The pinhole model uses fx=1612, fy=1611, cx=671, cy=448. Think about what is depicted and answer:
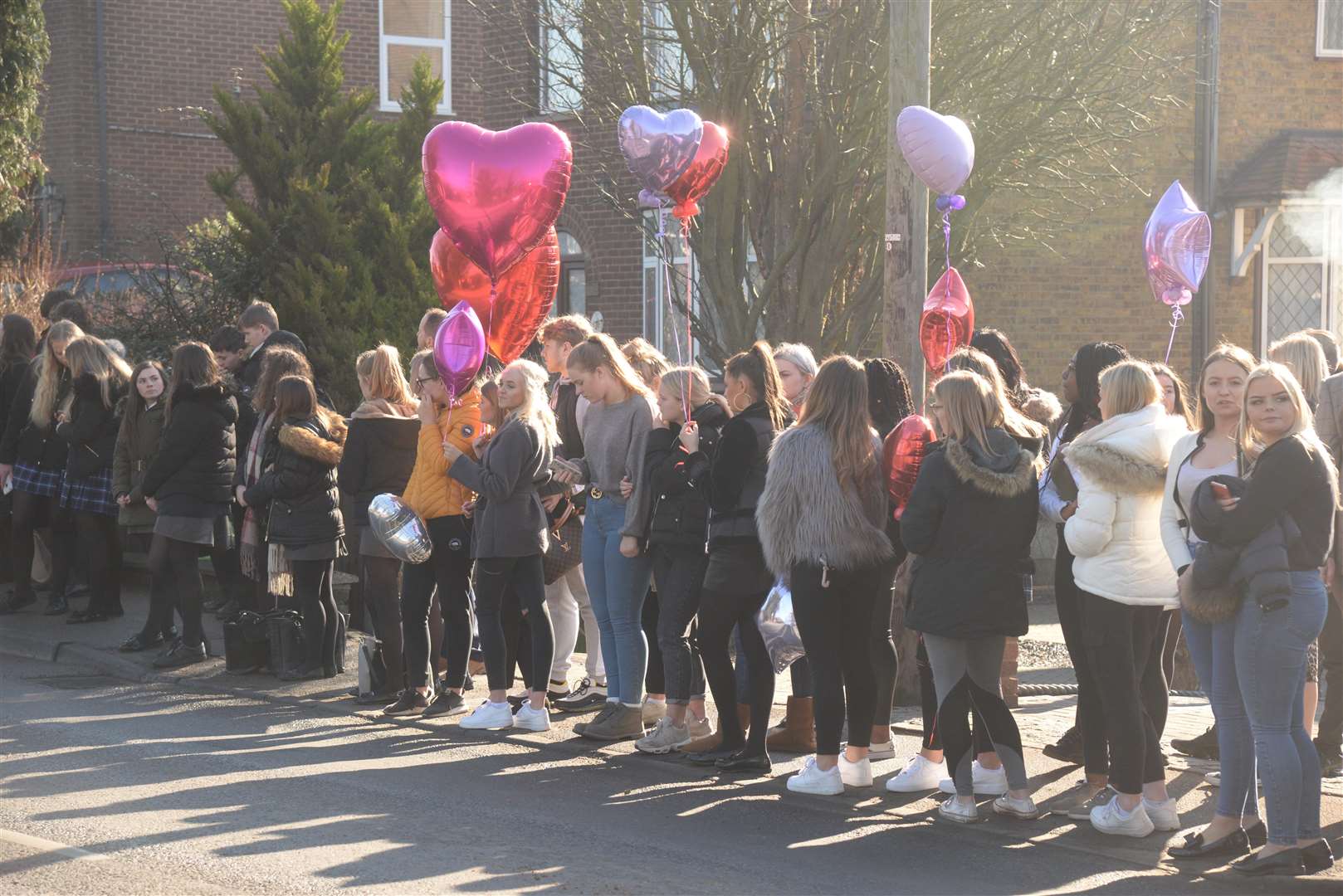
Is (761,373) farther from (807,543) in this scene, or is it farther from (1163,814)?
(1163,814)

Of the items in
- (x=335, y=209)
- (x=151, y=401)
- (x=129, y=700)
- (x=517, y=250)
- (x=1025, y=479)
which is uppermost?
(x=335, y=209)

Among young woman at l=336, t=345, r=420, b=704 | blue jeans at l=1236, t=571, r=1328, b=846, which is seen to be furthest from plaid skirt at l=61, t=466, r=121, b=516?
blue jeans at l=1236, t=571, r=1328, b=846

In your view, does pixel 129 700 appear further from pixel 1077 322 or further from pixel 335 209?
pixel 1077 322

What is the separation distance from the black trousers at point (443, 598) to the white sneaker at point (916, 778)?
2586 millimetres

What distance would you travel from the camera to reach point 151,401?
10430 mm

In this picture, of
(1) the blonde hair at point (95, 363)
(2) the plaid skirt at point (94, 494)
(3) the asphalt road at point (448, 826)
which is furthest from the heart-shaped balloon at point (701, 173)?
(2) the plaid skirt at point (94, 494)

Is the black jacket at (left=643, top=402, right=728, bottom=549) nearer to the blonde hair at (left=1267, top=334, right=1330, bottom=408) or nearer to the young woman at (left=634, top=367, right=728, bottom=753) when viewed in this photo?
the young woman at (left=634, top=367, right=728, bottom=753)

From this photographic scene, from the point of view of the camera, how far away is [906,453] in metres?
7.03

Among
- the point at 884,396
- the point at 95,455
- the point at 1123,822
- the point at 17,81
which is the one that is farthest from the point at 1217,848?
the point at 17,81

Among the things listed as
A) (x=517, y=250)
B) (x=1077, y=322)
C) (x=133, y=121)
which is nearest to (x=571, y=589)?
(x=517, y=250)

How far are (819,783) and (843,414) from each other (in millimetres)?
1624

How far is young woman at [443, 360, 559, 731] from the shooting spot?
26.5 feet

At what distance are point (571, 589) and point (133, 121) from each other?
59.1ft

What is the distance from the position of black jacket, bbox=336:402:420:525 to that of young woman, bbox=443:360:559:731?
70cm
